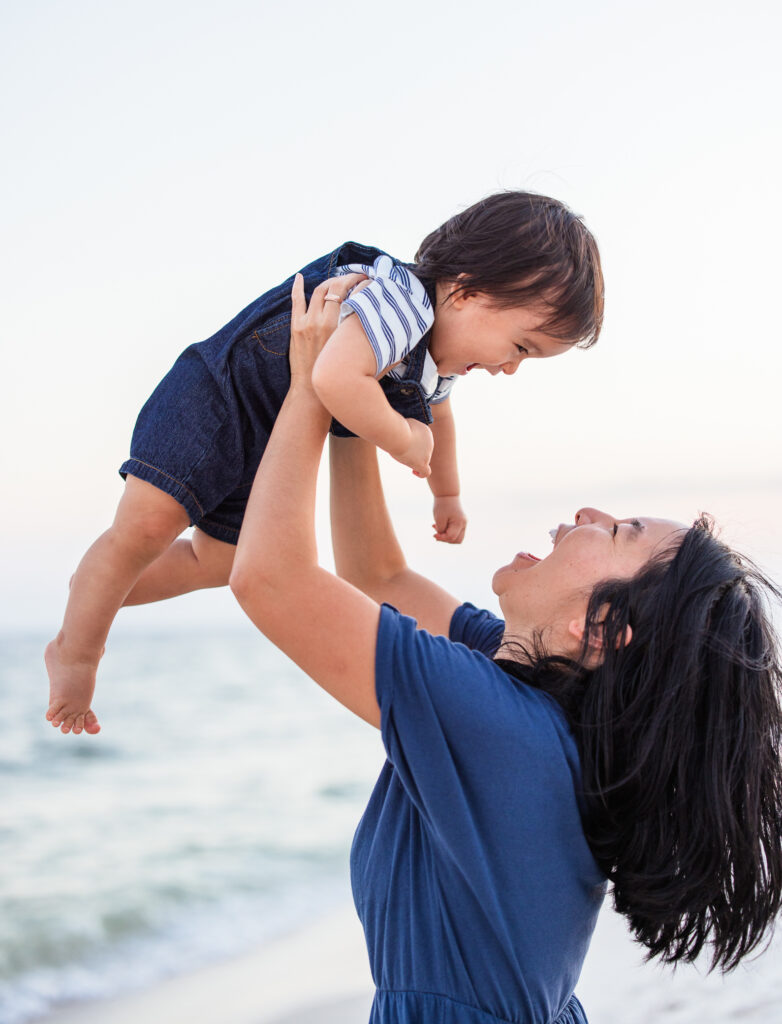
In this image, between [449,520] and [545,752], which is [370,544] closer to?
[449,520]

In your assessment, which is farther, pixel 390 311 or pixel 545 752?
pixel 390 311

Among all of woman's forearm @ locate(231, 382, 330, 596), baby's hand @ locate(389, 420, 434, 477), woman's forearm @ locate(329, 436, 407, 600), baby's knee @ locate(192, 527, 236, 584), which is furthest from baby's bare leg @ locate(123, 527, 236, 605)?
woman's forearm @ locate(231, 382, 330, 596)

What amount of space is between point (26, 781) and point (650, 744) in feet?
31.5

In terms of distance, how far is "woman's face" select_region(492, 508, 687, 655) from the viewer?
1.58 m

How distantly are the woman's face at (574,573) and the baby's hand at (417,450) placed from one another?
0.85 ft

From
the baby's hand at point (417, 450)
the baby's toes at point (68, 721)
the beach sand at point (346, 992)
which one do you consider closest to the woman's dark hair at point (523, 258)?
the baby's hand at point (417, 450)

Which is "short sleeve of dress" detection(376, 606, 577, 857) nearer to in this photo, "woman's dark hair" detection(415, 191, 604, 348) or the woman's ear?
the woman's ear

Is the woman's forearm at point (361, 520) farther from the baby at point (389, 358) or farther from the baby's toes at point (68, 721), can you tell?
the baby's toes at point (68, 721)

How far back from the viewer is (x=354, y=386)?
1.49m

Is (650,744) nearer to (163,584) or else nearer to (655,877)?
(655,877)

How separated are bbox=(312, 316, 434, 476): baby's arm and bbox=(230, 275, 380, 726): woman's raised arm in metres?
0.13

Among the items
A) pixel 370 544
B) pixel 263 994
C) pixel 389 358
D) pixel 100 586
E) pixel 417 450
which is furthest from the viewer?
pixel 263 994

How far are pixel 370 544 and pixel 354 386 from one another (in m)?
0.62

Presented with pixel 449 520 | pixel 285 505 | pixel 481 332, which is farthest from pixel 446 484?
pixel 285 505
